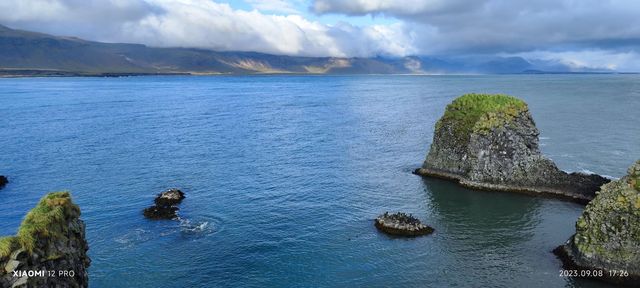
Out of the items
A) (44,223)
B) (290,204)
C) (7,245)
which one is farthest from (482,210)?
(7,245)

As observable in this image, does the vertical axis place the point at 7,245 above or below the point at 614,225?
above

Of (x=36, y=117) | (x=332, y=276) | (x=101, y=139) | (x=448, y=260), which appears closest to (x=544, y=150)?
(x=448, y=260)

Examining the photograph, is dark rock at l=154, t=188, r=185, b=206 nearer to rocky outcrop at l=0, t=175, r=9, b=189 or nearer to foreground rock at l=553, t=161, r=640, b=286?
rocky outcrop at l=0, t=175, r=9, b=189

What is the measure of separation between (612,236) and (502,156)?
1074 inches

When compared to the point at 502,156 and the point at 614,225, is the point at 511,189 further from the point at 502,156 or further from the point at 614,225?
the point at 614,225

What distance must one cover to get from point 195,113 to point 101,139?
62.4 metres

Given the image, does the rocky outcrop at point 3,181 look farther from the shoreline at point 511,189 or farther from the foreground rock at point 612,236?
the foreground rock at point 612,236

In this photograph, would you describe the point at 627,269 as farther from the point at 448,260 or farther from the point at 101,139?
the point at 101,139

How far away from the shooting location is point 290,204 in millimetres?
63625

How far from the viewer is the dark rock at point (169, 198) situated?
62200mm

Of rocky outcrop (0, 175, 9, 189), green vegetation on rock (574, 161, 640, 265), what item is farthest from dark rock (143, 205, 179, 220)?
green vegetation on rock (574, 161, 640, 265)

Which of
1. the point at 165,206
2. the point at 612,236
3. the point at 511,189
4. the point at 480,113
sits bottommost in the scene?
the point at 165,206

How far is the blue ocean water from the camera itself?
4475cm

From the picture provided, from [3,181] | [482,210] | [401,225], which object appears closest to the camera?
[401,225]
